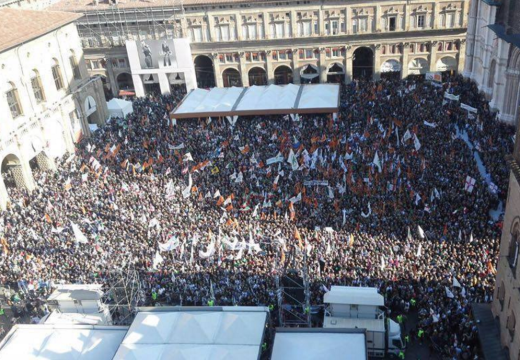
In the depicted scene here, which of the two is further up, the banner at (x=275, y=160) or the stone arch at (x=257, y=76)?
the banner at (x=275, y=160)

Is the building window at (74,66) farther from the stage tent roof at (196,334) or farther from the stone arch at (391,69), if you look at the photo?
the stage tent roof at (196,334)

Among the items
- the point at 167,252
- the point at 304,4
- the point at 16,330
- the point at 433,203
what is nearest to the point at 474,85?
the point at 304,4

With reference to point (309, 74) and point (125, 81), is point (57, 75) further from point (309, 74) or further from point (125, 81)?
point (309, 74)

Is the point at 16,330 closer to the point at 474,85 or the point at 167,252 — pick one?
the point at 167,252

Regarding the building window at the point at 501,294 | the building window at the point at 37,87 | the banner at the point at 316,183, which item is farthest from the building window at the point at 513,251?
the building window at the point at 37,87

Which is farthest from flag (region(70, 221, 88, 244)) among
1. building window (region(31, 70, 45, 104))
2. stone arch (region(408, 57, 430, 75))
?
stone arch (region(408, 57, 430, 75))

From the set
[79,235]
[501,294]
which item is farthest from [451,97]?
[79,235]
